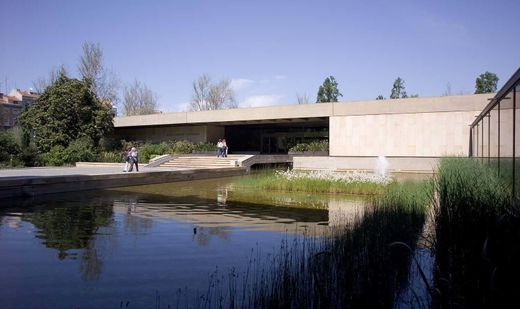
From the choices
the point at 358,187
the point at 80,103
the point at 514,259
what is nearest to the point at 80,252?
the point at 514,259

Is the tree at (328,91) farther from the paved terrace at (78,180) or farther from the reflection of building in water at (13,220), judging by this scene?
the reflection of building in water at (13,220)

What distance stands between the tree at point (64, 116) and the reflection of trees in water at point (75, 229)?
2338cm

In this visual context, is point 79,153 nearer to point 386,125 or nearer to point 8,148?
point 8,148

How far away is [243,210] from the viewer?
11.5 metres

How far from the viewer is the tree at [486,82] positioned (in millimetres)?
57688

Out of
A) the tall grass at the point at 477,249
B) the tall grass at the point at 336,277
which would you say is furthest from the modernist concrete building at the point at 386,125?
the tall grass at the point at 336,277

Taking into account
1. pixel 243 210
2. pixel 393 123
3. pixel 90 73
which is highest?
pixel 90 73

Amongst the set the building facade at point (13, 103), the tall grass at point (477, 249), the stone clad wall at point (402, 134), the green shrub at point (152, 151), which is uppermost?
the building facade at point (13, 103)

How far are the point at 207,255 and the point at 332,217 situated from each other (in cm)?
417

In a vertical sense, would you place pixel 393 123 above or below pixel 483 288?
above

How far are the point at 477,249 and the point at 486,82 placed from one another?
199ft

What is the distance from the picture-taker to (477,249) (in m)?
4.71

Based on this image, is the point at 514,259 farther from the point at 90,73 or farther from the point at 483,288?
the point at 90,73

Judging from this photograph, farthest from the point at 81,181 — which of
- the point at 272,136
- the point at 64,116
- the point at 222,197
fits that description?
the point at 272,136
